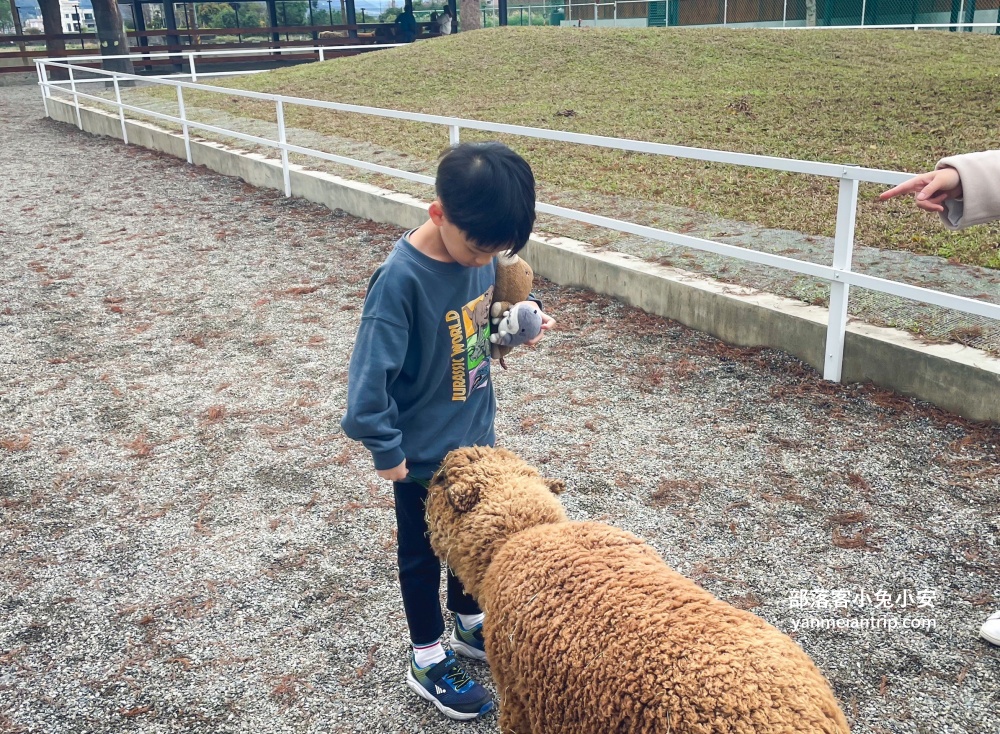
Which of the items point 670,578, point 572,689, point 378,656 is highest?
point 670,578

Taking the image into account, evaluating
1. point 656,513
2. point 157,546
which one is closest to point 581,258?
point 656,513

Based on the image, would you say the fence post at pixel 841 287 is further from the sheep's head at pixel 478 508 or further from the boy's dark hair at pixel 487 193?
the boy's dark hair at pixel 487 193

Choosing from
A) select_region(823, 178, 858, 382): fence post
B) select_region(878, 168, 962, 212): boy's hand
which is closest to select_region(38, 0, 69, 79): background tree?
select_region(823, 178, 858, 382): fence post

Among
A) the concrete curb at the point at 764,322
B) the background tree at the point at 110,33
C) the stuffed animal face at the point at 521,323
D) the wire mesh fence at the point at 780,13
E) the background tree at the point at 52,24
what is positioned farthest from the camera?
the background tree at the point at 52,24

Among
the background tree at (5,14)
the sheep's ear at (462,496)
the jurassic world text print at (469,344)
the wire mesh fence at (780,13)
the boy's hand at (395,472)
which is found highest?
the background tree at (5,14)

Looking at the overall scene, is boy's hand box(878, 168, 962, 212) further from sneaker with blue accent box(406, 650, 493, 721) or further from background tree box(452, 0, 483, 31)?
background tree box(452, 0, 483, 31)

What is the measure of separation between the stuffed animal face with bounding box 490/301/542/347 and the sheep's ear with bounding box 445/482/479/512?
0.47 m

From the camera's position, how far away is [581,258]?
654cm

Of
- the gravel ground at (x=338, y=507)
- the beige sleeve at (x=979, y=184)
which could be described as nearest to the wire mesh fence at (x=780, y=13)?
the gravel ground at (x=338, y=507)

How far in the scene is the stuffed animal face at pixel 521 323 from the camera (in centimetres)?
246

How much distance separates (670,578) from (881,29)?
76.5 ft

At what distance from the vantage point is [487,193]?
2061 mm

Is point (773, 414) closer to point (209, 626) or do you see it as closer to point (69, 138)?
point (209, 626)

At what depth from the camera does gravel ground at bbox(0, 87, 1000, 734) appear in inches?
108
